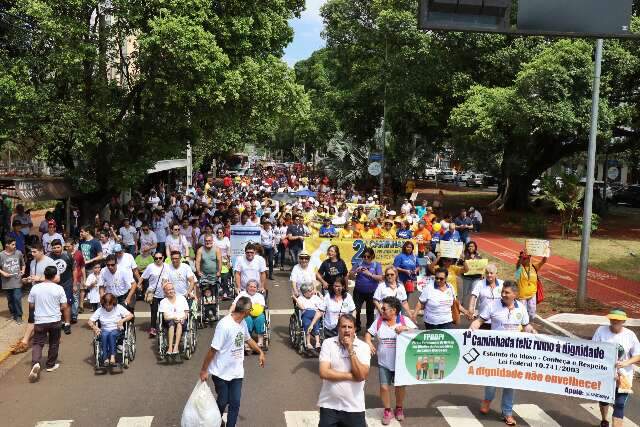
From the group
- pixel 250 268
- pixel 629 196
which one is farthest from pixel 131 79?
pixel 629 196

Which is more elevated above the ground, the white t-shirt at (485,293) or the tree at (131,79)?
the tree at (131,79)

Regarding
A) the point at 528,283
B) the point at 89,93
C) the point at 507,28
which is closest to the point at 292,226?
the point at 89,93

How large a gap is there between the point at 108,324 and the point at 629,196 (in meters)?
41.6

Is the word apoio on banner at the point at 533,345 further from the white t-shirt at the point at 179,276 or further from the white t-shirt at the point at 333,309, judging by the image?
the white t-shirt at the point at 179,276

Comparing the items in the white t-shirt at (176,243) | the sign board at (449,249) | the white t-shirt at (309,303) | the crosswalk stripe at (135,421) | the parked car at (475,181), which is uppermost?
the parked car at (475,181)

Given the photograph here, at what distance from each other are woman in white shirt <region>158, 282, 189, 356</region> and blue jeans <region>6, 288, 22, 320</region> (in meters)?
4.05

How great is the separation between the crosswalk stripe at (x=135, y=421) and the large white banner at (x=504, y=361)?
120 inches

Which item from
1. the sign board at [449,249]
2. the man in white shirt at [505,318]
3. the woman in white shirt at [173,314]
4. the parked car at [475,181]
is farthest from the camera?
the parked car at [475,181]

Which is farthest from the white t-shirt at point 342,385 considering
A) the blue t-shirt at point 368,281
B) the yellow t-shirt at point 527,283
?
the yellow t-shirt at point 527,283

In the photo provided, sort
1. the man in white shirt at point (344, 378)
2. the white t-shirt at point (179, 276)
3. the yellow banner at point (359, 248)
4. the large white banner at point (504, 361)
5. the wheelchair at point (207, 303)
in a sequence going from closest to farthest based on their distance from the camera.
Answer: the man in white shirt at point (344, 378)
the large white banner at point (504, 361)
the white t-shirt at point (179, 276)
the wheelchair at point (207, 303)
the yellow banner at point (359, 248)

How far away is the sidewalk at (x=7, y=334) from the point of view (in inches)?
396

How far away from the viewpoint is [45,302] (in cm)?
926

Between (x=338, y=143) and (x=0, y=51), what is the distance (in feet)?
83.1

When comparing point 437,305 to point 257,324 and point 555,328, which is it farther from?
point 555,328
